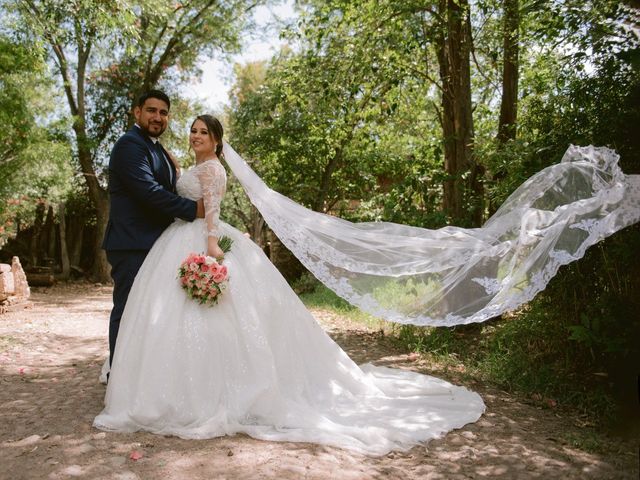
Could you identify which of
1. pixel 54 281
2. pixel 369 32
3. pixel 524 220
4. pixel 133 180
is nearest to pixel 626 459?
pixel 524 220

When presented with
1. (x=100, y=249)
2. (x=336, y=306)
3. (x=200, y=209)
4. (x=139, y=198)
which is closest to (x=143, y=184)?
(x=139, y=198)

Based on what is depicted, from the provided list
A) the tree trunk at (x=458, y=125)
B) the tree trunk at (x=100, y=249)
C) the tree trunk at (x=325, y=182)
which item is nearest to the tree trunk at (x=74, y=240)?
the tree trunk at (x=100, y=249)

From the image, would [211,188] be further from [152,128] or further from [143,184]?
[152,128]

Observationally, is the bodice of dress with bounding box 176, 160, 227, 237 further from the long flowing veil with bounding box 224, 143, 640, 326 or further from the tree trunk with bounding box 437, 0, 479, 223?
the tree trunk with bounding box 437, 0, 479, 223

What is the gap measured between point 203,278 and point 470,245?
201 cm

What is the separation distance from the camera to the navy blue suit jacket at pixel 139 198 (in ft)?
13.7

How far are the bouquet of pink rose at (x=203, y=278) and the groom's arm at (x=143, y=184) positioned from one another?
44 cm

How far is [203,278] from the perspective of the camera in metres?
3.81

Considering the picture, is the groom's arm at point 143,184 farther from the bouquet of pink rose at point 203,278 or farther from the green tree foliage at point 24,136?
the green tree foliage at point 24,136

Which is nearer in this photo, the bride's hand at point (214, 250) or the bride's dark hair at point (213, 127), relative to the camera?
the bride's hand at point (214, 250)

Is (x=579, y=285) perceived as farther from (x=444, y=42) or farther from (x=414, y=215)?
(x=444, y=42)

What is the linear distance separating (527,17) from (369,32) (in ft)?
6.70

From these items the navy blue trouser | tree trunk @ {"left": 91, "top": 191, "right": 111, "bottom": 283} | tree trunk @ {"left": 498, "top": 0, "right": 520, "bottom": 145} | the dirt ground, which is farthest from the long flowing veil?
tree trunk @ {"left": 91, "top": 191, "right": 111, "bottom": 283}

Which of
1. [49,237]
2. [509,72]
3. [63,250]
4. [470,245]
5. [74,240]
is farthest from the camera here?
[74,240]
